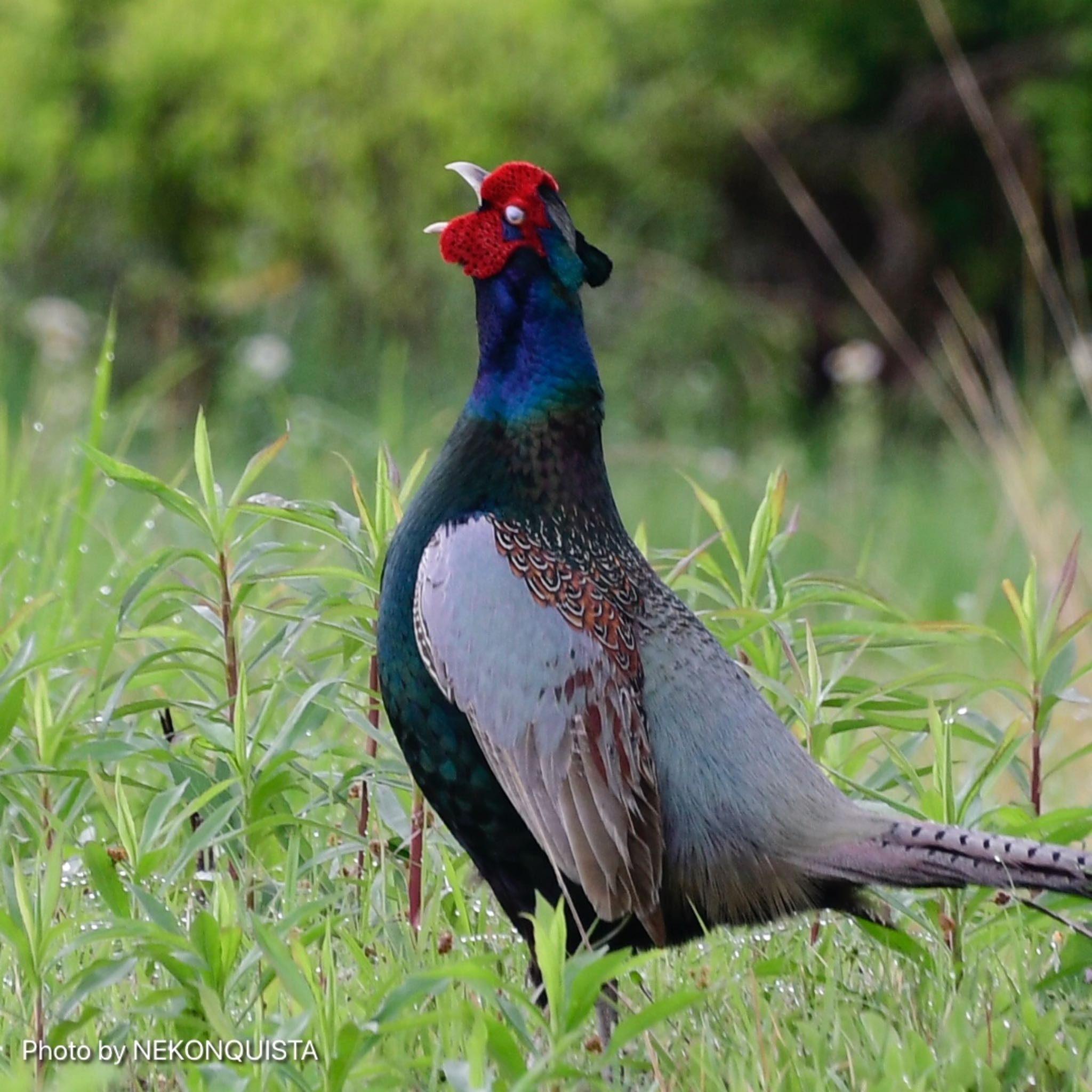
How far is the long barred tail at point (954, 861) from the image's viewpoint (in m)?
2.31

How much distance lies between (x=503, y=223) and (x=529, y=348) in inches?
7.8

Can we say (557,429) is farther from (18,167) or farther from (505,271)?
(18,167)

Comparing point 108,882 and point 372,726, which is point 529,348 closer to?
point 372,726

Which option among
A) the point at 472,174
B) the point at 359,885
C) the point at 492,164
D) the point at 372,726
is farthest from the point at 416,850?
the point at 492,164

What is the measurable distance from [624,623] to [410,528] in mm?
355

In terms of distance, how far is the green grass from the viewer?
2178mm

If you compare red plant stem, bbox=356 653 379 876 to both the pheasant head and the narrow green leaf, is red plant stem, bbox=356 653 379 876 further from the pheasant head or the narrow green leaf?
the pheasant head

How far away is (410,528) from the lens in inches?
104

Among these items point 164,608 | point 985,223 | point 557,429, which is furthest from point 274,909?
point 985,223

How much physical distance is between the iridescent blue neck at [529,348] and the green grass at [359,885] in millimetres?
404

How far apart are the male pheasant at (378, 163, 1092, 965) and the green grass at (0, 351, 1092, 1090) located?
0.16 metres

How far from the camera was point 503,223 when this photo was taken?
2664 mm

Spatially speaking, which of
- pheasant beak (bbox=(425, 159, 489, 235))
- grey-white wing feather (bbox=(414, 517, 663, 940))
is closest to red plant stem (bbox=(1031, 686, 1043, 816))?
grey-white wing feather (bbox=(414, 517, 663, 940))

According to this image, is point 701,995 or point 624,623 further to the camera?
point 624,623
